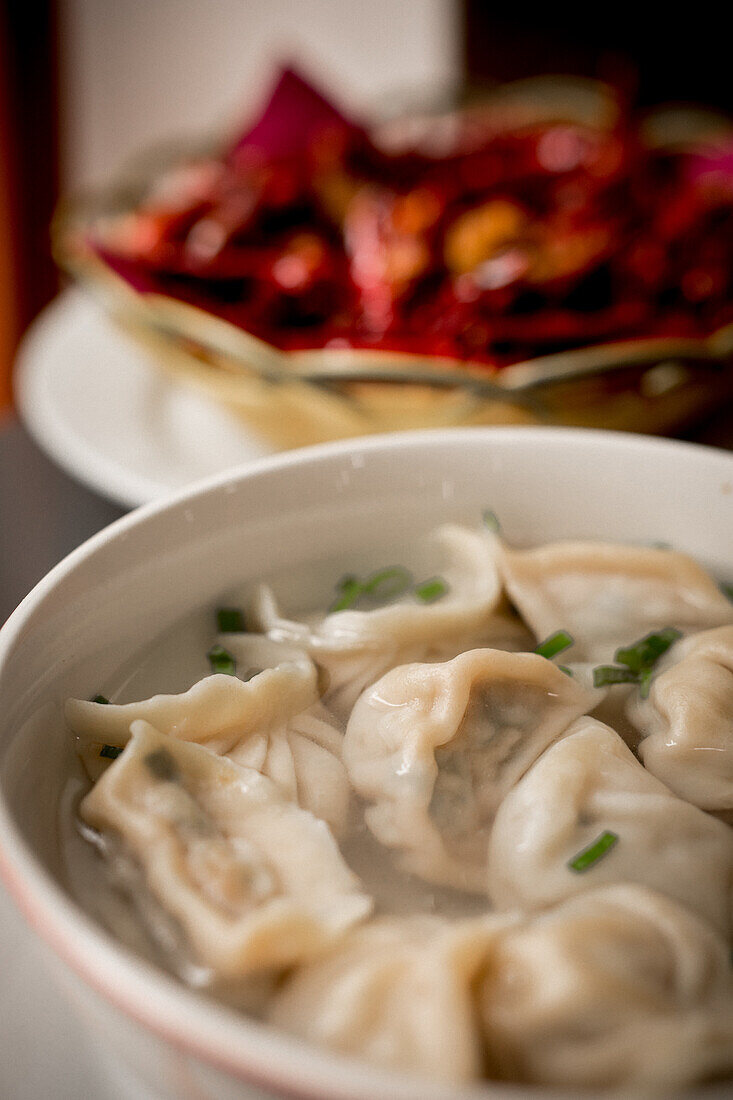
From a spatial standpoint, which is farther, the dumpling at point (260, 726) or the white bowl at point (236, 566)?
the dumpling at point (260, 726)

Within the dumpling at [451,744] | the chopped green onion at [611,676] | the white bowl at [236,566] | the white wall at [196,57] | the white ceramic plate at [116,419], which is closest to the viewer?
the white bowl at [236,566]

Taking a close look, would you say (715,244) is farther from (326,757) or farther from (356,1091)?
(356,1091)

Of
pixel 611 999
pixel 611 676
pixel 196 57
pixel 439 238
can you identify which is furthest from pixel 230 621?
pixel 196 57

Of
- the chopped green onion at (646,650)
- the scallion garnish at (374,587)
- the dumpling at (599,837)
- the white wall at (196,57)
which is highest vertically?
the white wall at (196,57)

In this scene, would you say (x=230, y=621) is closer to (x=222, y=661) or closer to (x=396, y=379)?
(x=222, y=661)

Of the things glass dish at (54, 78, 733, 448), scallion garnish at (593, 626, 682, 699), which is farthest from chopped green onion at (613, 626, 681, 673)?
glass dish at (54, 78, 733, 448)

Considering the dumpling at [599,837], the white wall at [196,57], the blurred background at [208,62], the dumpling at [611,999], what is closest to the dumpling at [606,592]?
the dumpling at [599,837]

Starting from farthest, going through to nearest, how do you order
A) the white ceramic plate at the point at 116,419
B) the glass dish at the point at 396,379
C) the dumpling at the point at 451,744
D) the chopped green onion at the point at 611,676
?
the white ceramic plate at the point at 116,419
the glass dish at the point at 396,379
the chopped green onion at the point at 611,676
the dumpling at the point at 451,744

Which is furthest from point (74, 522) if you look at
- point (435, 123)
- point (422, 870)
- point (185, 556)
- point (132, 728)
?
point (435, 123)

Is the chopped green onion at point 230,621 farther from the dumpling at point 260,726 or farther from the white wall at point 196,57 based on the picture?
the white wall at point 196,57
